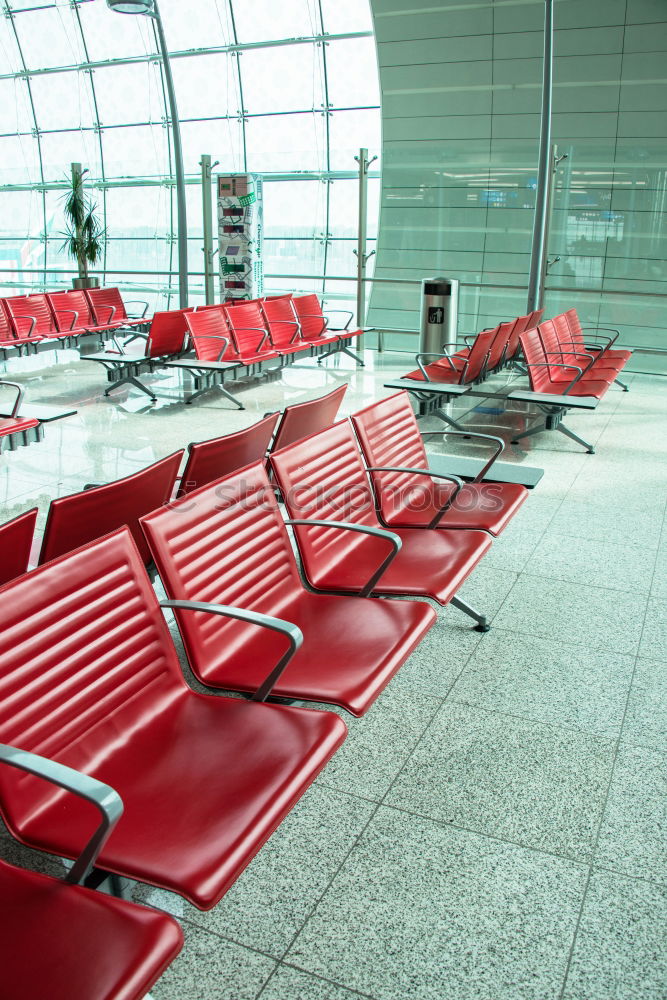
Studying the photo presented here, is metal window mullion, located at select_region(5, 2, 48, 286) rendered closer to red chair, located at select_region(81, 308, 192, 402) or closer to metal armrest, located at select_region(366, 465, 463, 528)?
red chair, located at select_region(81, 308, 192, 402)

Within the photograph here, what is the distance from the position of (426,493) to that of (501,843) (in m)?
1.75

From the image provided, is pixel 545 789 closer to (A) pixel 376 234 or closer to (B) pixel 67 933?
(B) pixel 67 933

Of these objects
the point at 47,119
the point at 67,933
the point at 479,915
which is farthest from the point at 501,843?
the point at 47,119

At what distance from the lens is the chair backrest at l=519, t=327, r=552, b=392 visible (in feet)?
20.6

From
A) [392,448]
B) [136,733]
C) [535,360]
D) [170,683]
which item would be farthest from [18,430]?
[535,360]

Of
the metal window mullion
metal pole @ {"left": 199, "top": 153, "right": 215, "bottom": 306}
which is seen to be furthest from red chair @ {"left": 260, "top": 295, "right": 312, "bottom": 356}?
the metal window mullion

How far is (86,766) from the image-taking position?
66.7 inches

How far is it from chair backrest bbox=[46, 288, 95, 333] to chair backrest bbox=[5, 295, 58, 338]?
0.08 m

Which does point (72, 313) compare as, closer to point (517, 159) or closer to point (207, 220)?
point (207, 220)

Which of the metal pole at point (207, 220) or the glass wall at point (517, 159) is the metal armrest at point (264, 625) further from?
the metal pole at point (207, 220)

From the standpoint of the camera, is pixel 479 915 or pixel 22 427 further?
pixel 22 427

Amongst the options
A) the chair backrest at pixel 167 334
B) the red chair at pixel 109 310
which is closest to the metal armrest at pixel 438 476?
the chair backrest at pixel 167 334

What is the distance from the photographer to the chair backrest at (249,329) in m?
8.23

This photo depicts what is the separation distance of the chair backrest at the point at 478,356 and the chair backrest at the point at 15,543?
15.6 ft
